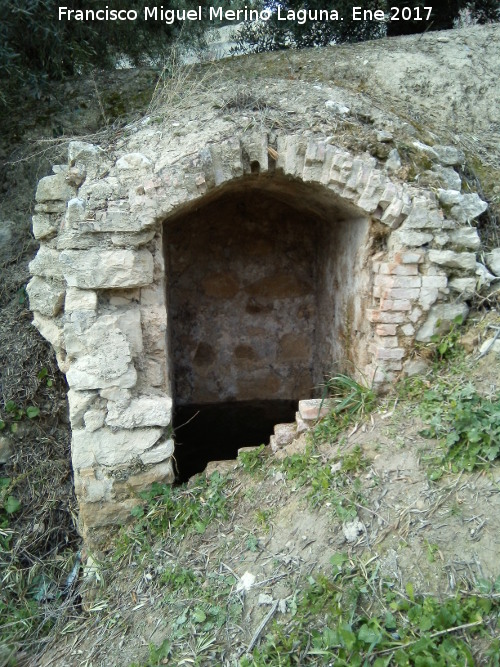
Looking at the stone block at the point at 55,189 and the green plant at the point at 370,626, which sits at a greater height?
the stone block at the point at 55,189

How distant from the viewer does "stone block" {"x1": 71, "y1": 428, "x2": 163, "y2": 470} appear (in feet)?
10.9

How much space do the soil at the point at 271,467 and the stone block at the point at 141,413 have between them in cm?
63

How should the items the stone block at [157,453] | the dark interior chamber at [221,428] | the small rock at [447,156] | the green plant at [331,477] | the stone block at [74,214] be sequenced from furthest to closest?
1. the dark interior chamber at [221,428]
2. the small rock at [447,156]
3. the stone block at [157,453]
4. the stone block at [74,214]
5. the green plant at [331,477]

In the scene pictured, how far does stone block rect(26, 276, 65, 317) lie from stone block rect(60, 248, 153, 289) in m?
0.47

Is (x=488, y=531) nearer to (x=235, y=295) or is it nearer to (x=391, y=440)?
(x=391, y=440)

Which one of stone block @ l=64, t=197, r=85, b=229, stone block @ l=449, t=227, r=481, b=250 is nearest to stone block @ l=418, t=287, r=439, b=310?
stone block @ l=449, t=227, r=481, b=250

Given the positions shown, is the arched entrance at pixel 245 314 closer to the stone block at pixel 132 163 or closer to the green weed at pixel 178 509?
the green weed at pixel 178 509

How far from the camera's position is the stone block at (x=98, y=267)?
3201 mm

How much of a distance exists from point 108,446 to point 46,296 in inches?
44.0

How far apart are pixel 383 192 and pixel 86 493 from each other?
2.64 meters

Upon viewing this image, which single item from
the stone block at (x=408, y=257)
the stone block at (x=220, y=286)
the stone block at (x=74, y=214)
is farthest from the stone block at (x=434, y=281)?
the stone block at (x=220, y=286)

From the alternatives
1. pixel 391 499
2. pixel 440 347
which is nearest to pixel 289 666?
pixel 391 499

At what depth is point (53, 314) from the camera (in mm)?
3682

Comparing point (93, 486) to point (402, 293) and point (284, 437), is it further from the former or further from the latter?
point (402, 293)
